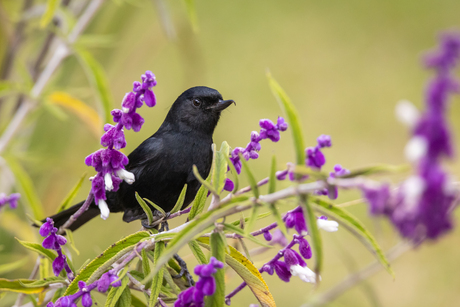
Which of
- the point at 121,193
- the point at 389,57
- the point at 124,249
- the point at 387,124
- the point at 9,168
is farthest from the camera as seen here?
the point at 389,57

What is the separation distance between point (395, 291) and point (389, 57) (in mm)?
2219

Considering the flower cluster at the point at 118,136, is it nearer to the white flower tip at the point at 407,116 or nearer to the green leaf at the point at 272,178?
the green leaf at the point at 272,178

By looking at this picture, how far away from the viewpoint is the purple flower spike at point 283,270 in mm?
712

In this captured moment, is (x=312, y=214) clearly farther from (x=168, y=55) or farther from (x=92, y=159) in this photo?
(x=168, y=55)

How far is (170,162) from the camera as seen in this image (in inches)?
46.4

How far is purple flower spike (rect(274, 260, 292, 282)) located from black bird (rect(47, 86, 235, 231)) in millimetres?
461

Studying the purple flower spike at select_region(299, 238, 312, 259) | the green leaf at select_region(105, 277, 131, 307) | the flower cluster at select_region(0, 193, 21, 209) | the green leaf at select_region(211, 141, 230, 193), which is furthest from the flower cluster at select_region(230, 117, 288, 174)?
the flower cluster at select_region(0, 193, 21, 209)

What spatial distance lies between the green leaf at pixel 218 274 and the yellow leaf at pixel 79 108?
0.89m

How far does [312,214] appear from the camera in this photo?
0.46 m

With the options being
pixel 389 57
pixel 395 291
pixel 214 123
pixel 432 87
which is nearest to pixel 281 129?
pixel 432 87

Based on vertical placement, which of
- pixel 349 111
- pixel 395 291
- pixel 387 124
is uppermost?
pixel 349 111

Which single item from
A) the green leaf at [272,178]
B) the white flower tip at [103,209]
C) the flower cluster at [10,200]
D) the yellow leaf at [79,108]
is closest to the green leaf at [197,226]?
the green leaf at [272,178]

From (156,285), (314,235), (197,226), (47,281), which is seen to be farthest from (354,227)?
(47,281)

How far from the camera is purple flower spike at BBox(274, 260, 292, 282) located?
712mm
